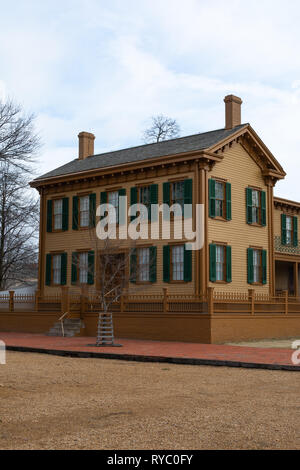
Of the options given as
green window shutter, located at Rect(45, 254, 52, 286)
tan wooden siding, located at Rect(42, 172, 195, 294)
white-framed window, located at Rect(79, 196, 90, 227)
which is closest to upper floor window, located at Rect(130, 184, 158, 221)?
tan wooden siding, located at Rect(42, 172, 195, 294)

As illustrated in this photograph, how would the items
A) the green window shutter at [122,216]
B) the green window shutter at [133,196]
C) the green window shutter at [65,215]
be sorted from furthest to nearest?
the green window shutter at [65,215] → the green window shutter at [122,216] → the green window shutter at [133,196]

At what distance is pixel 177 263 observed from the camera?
24109 millimetres

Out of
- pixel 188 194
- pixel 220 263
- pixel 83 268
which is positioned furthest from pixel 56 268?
pixel 220 263

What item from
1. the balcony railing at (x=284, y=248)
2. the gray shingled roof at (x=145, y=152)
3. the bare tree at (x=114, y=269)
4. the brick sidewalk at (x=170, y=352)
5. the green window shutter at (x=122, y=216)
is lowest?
the brick sidewalk at (x=170, y=352)

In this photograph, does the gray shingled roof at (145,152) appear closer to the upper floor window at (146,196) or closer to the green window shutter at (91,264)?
the upper floor window at (146,196)

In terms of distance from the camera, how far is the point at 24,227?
38094 mm

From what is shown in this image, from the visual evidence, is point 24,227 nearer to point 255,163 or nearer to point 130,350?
point 255,163

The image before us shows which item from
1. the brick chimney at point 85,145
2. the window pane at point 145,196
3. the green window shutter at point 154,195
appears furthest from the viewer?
the brick chimney at point 85,145

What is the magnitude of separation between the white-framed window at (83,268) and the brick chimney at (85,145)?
23.2 ft

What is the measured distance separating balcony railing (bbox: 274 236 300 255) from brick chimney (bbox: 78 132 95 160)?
35.2 ft

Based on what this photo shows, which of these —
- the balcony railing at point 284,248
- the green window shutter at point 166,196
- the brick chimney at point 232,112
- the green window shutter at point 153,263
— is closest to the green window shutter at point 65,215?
the green window shutter at point 153,263

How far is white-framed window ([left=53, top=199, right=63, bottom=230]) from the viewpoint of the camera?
28.8m

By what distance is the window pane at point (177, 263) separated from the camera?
78.5 ft

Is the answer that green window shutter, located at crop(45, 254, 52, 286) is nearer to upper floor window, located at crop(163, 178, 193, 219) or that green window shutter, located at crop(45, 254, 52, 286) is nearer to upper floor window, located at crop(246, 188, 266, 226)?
upper floor window, located at crop(163, 178, 193, 219)
